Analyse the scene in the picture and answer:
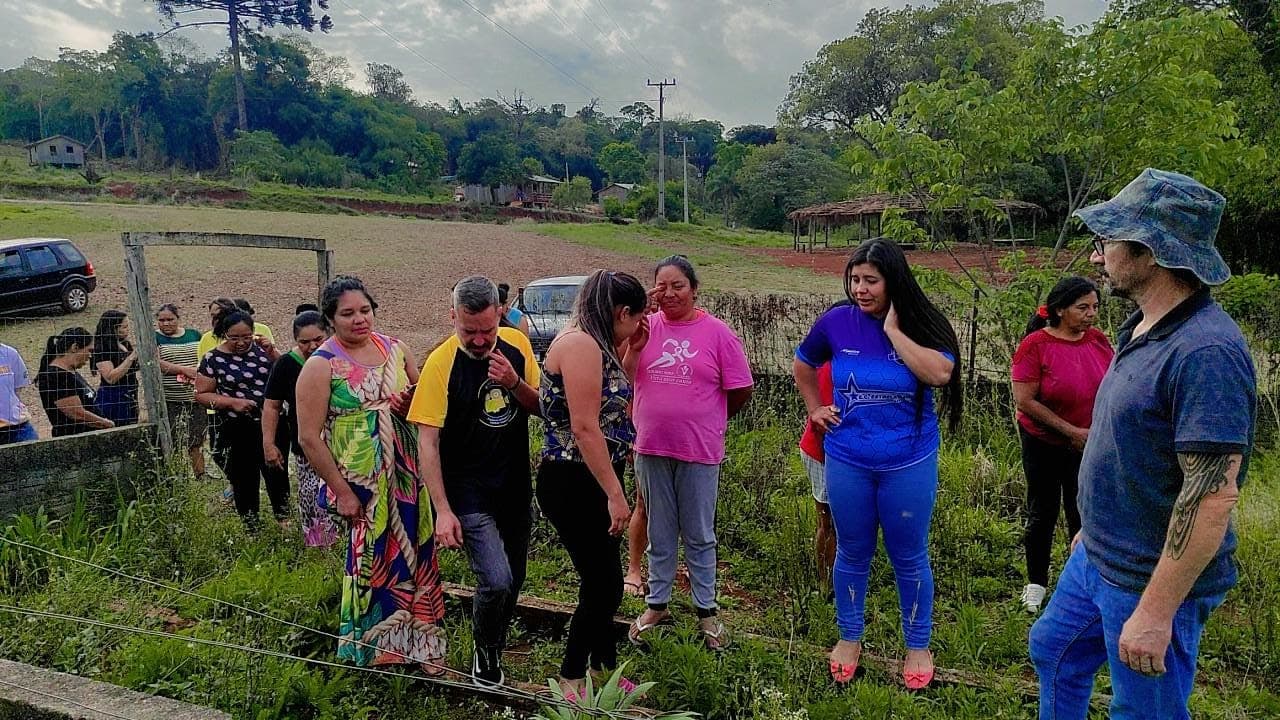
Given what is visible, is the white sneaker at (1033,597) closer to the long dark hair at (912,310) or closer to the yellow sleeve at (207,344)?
the long dark hair at (912,310)

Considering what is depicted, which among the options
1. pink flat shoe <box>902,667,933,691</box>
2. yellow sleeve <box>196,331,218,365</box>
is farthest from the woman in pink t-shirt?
yellow sleeve <box>196,331,218,365</box>

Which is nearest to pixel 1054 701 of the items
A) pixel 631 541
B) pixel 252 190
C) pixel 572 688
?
pixel 572 688

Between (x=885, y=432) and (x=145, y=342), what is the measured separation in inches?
169

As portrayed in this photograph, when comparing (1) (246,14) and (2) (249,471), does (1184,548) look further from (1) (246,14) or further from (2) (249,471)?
(1) (246,14)

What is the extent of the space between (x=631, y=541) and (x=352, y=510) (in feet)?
4.82

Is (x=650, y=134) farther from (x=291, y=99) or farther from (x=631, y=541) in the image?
(x=631, y=541)

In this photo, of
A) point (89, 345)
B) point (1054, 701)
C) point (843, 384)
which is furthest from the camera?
point (89, 345)

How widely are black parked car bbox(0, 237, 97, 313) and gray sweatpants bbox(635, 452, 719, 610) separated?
13.1m

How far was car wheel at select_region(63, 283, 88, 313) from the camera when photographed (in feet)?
42.5

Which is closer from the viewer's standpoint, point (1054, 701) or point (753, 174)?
point (1054, 701)

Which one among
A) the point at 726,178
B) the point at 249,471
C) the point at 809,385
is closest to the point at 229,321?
the point at 249,471

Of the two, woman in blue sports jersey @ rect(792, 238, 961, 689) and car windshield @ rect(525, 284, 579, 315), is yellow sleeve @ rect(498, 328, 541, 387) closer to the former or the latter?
woman in blue sports jersey @ rect(792, 238, 961, 689)

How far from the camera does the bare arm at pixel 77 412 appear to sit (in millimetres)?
5062

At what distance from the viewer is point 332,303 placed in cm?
323
